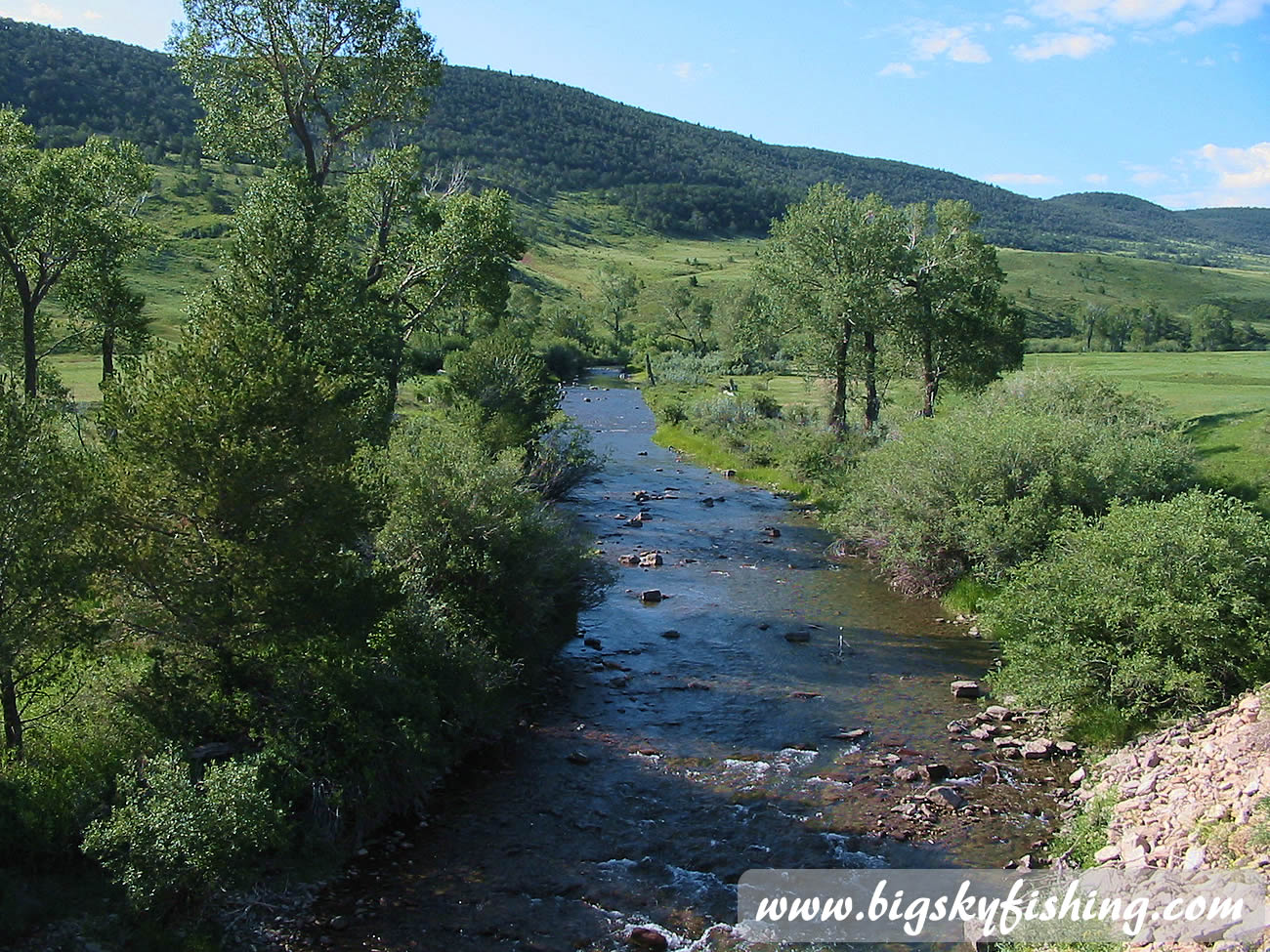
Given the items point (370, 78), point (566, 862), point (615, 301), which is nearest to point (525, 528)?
point (566, 862)

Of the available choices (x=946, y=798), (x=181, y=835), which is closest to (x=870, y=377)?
(x=946, y=798)

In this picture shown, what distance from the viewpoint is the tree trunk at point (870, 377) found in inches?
1842

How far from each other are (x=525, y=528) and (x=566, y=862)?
29.8ft

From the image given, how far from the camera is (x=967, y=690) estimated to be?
22141mm

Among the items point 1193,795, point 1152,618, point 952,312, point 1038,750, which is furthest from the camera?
point 952,312

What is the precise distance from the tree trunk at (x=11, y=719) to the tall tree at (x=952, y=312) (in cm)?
3987

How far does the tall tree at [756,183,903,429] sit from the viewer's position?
4444 cm

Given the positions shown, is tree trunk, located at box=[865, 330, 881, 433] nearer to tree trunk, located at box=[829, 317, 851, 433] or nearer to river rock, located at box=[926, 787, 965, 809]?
tree trunk, located at box=[829, 317, 851, 433]

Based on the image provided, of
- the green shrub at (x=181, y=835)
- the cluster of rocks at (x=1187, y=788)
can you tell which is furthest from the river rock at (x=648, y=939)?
the cluster of rocks at (x=1187, y=788)

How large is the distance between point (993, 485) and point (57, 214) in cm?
2835

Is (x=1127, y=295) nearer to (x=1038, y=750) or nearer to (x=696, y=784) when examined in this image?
(x=1038, y=750)

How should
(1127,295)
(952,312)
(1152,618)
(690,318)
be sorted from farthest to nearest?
(1127,295) → (690,318) → (952,312) → (1152,618)

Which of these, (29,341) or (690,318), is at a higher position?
(690,318)

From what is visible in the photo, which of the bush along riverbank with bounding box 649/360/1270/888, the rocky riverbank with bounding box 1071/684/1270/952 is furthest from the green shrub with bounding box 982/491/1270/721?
the rocky riverbank with bounding box 1071/684/1270/952
